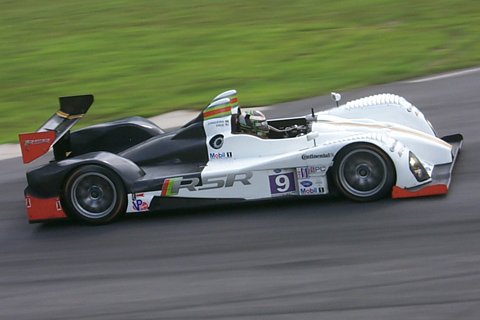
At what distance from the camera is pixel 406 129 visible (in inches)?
289

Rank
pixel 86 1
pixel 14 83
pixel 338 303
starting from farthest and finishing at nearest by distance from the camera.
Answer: pixel 86 1 < pixel 14 83 < pixel 338 303

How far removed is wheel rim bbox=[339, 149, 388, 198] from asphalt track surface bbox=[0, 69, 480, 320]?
16 centimetres

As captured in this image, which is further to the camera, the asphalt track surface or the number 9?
the number 9

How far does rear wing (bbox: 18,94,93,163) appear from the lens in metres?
7.35

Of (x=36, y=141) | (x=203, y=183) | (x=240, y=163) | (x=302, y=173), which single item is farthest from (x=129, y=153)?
(x=302, y=173)

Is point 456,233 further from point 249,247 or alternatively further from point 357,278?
point 249,247

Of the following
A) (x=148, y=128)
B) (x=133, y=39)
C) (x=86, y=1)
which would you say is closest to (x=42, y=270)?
(x=148, y=128)

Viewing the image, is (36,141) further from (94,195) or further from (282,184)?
(282,184)

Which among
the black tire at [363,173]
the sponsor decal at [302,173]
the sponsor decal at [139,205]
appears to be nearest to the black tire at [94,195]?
the sponsor decal at [139,205]

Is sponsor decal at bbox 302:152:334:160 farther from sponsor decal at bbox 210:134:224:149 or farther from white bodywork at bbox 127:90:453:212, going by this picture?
sponsor decal at bbox 210:134:224:149

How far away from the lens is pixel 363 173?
6617 millimetres

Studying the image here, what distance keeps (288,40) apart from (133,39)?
4.34 m

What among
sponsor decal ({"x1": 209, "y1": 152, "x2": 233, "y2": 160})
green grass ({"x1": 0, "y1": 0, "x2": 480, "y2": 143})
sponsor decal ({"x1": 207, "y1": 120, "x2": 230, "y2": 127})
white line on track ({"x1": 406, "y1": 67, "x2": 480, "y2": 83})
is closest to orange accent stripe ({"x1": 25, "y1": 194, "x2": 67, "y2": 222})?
sponsor decal ({"x1": 209, "y1": 152, "x2": 233, "y2": 160})

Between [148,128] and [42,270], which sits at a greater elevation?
[148,128]
